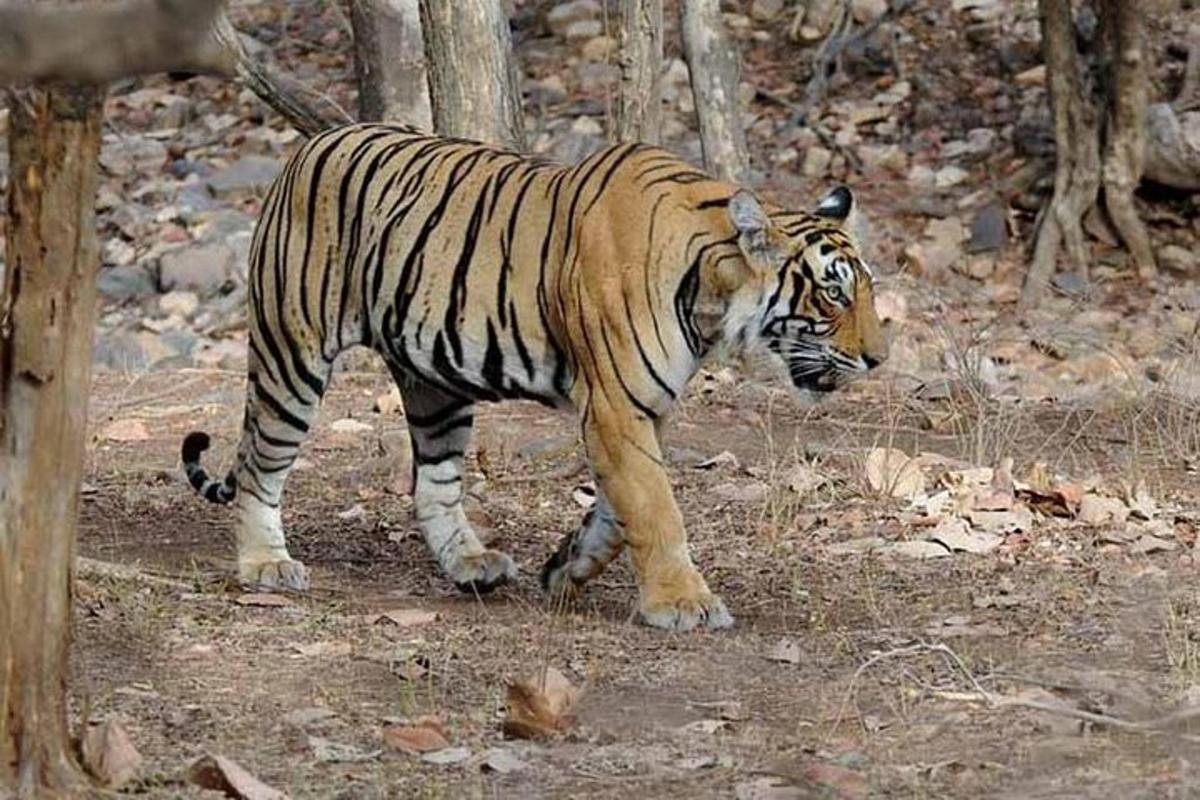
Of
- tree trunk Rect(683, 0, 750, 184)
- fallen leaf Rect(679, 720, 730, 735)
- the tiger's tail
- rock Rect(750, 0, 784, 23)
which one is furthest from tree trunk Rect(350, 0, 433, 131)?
rock Rect(750, 0, 784, 23)

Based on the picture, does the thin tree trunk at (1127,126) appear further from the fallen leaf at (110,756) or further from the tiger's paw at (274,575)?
the fallen leaf at (110,756)

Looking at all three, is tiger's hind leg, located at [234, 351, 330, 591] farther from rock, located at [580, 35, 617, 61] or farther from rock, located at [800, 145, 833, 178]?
rock, located at [580, 35, 617, 61]

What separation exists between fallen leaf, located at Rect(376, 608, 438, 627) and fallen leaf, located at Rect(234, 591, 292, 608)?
0.35 meters

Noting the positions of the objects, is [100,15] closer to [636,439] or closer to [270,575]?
[636,439]

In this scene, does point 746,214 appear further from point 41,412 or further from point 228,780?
point 41,412

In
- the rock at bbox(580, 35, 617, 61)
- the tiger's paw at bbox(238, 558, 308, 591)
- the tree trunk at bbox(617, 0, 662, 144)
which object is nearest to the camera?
the tiger's paw at bbox(238, 558, 308, 591)

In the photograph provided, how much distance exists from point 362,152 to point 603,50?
29.1 feet

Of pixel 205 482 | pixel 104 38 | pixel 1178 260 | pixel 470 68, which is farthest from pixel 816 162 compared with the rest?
pixel 104 38

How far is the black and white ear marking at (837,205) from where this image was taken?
6305mm

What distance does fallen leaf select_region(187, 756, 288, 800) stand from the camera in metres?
4.23

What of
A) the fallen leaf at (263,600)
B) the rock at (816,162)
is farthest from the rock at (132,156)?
the fallen leaf at (263,600)

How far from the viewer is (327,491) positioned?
8.12m

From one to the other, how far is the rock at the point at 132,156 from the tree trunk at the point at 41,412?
37.0ft

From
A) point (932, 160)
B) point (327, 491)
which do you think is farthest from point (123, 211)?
point (327, 491)
